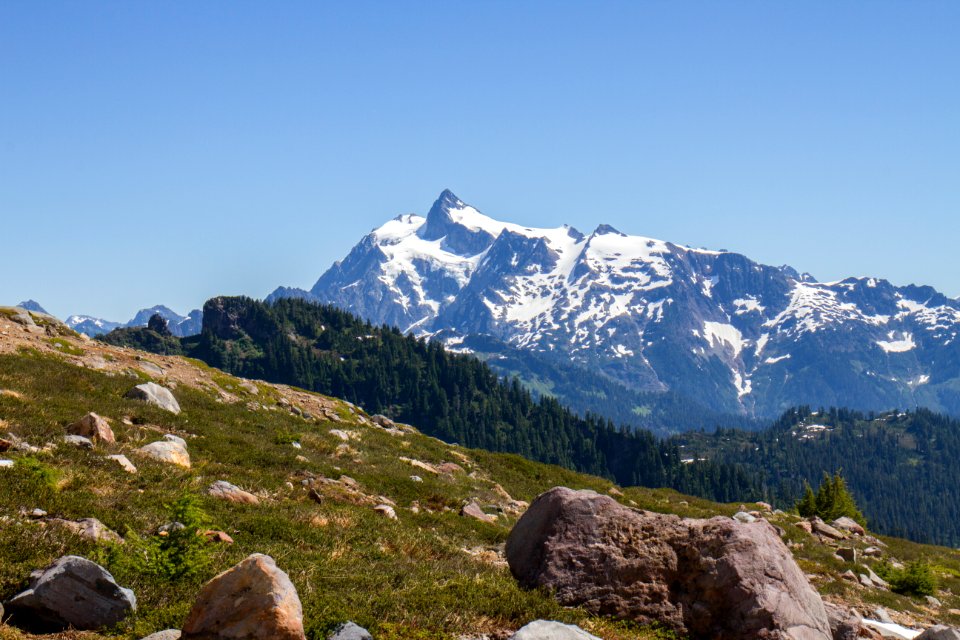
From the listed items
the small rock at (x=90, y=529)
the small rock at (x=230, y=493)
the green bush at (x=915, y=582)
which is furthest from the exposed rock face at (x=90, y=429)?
the green bush at (x=915, y=582)

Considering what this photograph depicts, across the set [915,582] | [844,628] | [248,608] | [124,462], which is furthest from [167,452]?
[915,582]

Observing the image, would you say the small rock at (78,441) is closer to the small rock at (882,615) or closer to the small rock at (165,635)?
the small rock at (165,635)

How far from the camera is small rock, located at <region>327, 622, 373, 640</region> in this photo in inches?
358

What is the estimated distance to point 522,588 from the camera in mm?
12859

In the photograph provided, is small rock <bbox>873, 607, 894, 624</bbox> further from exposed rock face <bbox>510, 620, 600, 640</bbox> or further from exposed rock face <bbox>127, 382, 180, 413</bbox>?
exposed rock face <bbox>127, 382, 180, 413</bbox>

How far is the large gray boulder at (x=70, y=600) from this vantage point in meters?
9.17

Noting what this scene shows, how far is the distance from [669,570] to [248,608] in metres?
7.62

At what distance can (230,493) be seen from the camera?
17734 mm

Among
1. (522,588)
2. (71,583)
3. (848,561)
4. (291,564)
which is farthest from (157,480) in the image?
(848,561)

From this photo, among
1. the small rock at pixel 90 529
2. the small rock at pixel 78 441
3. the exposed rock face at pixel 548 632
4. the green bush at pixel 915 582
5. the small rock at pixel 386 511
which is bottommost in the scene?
the green bush at pixel 915 582

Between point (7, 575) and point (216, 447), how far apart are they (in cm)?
1464

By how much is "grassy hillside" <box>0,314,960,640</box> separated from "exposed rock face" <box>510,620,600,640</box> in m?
1.14

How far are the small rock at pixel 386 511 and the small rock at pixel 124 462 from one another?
6812 millimetres

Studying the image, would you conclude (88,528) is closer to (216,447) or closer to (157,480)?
(157,480)
